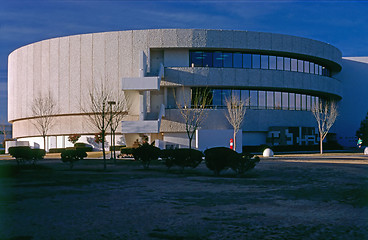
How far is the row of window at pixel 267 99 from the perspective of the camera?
5238 centimetres

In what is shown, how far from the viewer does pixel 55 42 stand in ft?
186

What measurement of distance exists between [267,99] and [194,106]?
11.0 metres

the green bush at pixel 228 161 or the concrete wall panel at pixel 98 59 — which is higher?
the concrete wall panel at pixel 98 59

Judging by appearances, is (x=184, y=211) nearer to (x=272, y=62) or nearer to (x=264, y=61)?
(x=264, y=61)

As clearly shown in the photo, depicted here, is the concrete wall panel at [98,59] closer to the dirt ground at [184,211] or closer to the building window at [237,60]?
the building window at [237,60]

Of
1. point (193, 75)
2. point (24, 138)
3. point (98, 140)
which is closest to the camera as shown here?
point (193, 75)

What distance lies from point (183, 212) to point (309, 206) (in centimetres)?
353

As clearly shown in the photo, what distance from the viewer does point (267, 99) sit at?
54969 mm

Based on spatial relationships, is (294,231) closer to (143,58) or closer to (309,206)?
(309,206)

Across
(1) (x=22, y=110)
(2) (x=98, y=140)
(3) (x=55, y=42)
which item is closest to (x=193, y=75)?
(2) (x=98, y=140)

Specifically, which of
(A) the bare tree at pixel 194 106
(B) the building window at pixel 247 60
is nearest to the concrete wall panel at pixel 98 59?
(A) the bare tree at pixel 194 106

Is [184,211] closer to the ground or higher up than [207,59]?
closer to the ground

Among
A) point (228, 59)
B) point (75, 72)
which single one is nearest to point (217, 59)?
point (228, 59)

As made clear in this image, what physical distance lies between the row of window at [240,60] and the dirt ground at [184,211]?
37886 millimetres
